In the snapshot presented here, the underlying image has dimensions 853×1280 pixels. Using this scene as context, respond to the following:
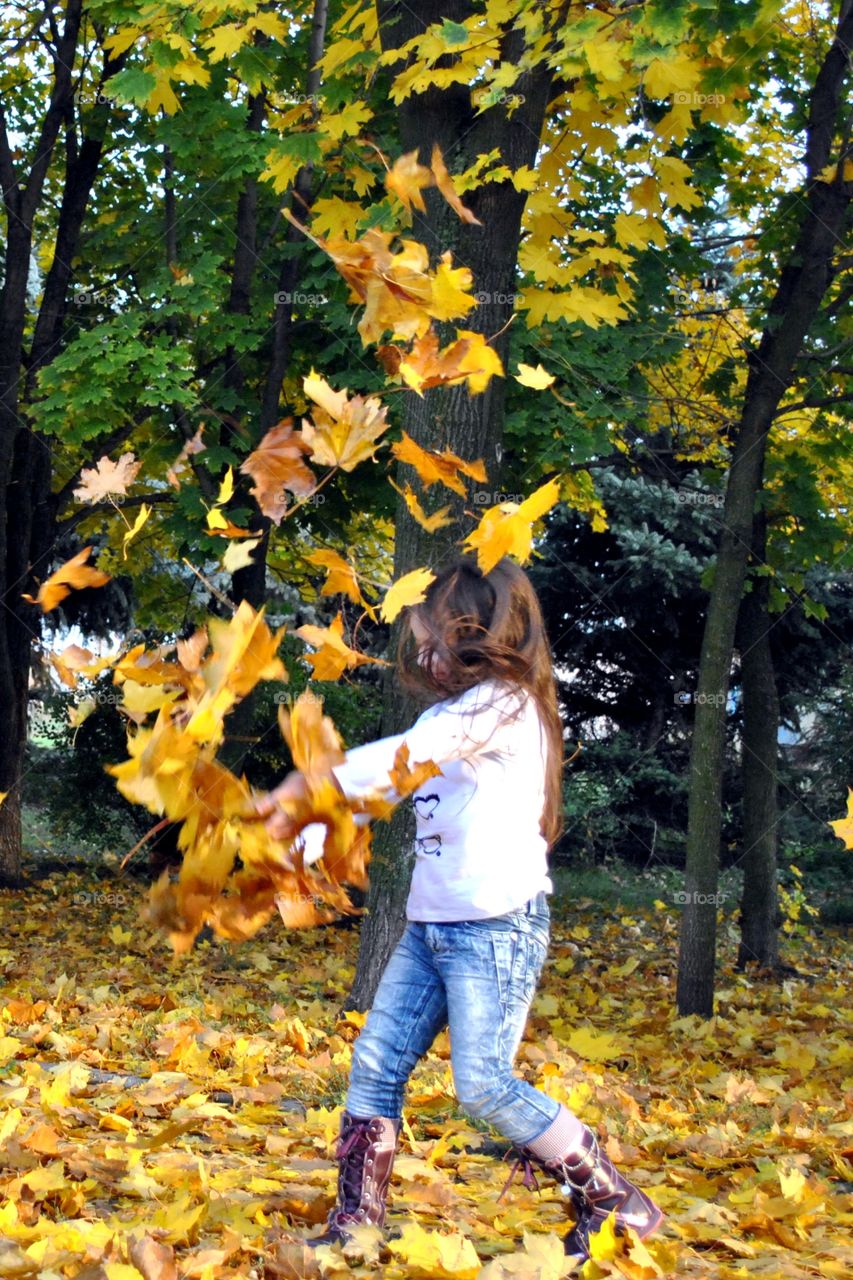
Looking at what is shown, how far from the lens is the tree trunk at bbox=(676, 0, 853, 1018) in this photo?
7.25 metres

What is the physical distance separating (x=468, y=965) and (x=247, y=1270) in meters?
0.75

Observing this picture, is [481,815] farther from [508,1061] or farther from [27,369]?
[27,369]

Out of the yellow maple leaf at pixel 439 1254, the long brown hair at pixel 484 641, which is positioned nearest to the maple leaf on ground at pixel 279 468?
the long brown hair at pixel 484 641

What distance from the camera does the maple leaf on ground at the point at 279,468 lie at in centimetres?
316

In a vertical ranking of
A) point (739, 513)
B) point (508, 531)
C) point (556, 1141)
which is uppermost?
point (739, 513)

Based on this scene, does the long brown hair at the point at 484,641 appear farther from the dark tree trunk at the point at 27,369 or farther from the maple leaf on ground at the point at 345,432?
the dark tree trunk at the point at 27,369

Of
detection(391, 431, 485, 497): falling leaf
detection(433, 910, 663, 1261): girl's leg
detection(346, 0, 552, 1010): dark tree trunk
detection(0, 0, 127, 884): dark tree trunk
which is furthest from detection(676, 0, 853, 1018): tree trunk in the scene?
detection(0, 0, 127, 884): dark tree trunk

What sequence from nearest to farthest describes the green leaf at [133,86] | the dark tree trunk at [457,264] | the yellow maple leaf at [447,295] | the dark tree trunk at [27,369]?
the yellow maple leaf at [447,295], the dark tree trunk at [457,264], the green leaf at [133,86], the dark tree trunk at [27,369]

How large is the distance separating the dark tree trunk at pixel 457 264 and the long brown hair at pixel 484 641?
2.56m

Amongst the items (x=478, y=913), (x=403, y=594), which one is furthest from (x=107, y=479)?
(x=478, y=913)

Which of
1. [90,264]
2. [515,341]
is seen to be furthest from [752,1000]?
[90,264]

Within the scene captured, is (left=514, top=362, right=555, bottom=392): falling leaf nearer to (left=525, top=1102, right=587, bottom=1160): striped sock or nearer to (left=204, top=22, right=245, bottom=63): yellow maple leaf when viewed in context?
(left=525, top=1102, right=587, bottom=1160): striped sock

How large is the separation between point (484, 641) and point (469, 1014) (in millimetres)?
782

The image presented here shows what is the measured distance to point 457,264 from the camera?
5.63m
